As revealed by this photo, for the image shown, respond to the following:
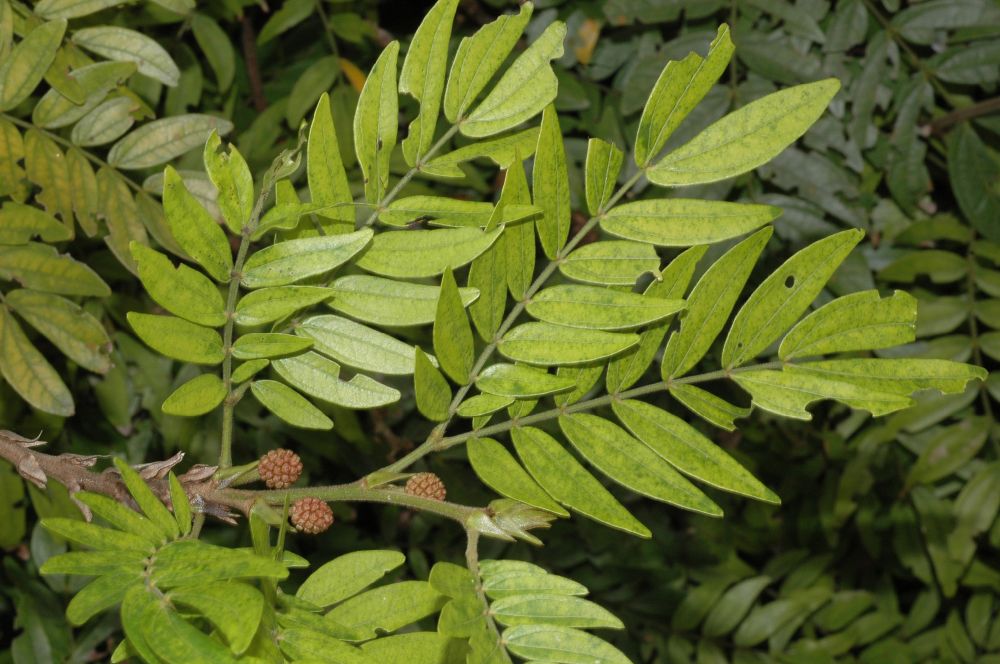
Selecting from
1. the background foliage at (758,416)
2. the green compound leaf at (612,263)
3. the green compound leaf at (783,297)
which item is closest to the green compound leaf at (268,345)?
the green compound leaf at (612,263)

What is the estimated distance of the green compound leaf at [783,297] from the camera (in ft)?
2.46

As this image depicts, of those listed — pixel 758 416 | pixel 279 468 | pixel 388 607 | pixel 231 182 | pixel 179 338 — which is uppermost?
pixel 231 182

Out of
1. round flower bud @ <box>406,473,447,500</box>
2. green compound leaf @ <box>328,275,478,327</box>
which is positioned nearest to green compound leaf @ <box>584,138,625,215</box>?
green compound leaf @ <box>328,275,478,327</box>

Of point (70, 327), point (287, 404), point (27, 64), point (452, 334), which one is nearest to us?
point (452, 334)

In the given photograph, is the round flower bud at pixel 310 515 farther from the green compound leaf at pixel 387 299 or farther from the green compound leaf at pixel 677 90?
the green compound leaf at pixel 677 90

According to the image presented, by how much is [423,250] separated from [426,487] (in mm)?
183

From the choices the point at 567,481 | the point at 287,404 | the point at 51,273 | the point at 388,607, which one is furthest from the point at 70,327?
the point at 567,481

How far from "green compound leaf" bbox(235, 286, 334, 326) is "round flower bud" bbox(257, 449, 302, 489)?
0.11 meters

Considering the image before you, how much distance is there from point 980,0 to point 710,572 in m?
1.06

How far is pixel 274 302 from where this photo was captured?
76 centimetres

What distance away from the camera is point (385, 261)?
30.6 inches

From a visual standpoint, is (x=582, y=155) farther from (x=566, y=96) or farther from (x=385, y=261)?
(x=385, y=261)

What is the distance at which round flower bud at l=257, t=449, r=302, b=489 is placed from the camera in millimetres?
780

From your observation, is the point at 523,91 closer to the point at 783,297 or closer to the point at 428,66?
the point at 428,66
